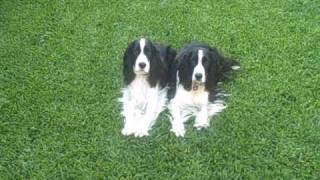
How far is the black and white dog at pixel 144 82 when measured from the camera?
5.20 meters

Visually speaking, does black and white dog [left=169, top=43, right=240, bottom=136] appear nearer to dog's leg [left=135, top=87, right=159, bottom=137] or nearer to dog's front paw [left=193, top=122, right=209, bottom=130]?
dog's front paw [left=193, top=122, right=209, bottom=130]

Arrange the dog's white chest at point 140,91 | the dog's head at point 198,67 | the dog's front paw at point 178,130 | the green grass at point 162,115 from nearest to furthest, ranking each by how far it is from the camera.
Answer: the green grass at point 162,115 → the dog's front paw at point 178,130 → the dog's head at point 198,67 → the dog's white chest at point 140,91

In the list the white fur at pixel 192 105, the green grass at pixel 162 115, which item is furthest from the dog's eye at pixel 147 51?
the green grass at pixel 162 115

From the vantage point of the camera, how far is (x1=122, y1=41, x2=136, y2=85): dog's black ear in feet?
17.3

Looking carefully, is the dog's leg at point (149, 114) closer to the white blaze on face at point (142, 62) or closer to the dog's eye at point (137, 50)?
the white blaze on face at point (142, 62)

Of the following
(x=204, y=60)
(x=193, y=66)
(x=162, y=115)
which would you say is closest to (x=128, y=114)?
(x=162, y=115)

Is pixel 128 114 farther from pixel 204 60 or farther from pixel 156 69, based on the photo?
pixel 204 60

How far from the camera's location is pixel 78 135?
509cm

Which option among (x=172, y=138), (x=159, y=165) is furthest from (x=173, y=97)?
(x=159, y=165)

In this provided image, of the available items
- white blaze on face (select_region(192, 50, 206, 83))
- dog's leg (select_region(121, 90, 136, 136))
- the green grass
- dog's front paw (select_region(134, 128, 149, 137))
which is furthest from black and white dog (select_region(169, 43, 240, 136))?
dog's leg (select_region(121, 90, 136, 136))

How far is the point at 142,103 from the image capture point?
5.38m

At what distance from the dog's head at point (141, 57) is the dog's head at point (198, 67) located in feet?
0.76

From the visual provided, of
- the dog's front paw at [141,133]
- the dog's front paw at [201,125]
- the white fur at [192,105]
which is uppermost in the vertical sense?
the white fur at [192,105]

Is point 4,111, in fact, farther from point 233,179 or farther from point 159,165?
point 233,179
